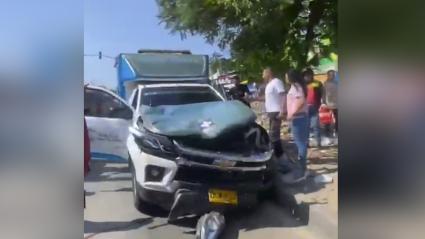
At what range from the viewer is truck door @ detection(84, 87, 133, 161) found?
8.46 ft

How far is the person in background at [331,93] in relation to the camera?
2732 mm

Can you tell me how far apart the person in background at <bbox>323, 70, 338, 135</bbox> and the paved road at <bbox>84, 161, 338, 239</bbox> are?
42 cm

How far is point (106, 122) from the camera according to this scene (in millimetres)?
2609

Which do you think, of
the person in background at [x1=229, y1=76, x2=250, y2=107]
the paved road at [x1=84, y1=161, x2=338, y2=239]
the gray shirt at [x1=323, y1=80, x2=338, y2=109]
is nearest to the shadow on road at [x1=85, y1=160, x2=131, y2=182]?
the paved road at [x1=84, y1=161, x2=338, y2=239]

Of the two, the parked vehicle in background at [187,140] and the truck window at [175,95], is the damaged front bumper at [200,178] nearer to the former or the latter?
the parked vehicle in background at [187,140]

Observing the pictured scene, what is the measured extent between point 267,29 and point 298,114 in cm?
45

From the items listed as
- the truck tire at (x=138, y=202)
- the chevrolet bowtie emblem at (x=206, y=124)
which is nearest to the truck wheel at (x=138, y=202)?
Answer: the truck tire at (x=138, y=202)

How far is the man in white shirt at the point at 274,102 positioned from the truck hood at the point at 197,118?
0.31 feet

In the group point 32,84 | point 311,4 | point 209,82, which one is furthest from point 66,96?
point 311,4

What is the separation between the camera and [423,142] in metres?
2.80

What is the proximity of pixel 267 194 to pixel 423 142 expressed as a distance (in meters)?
0.84

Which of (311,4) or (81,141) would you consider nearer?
(81,141)

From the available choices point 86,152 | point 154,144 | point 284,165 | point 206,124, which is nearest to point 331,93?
point 284,165

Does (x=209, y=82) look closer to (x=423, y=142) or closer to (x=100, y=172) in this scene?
(x=100, y=172)
